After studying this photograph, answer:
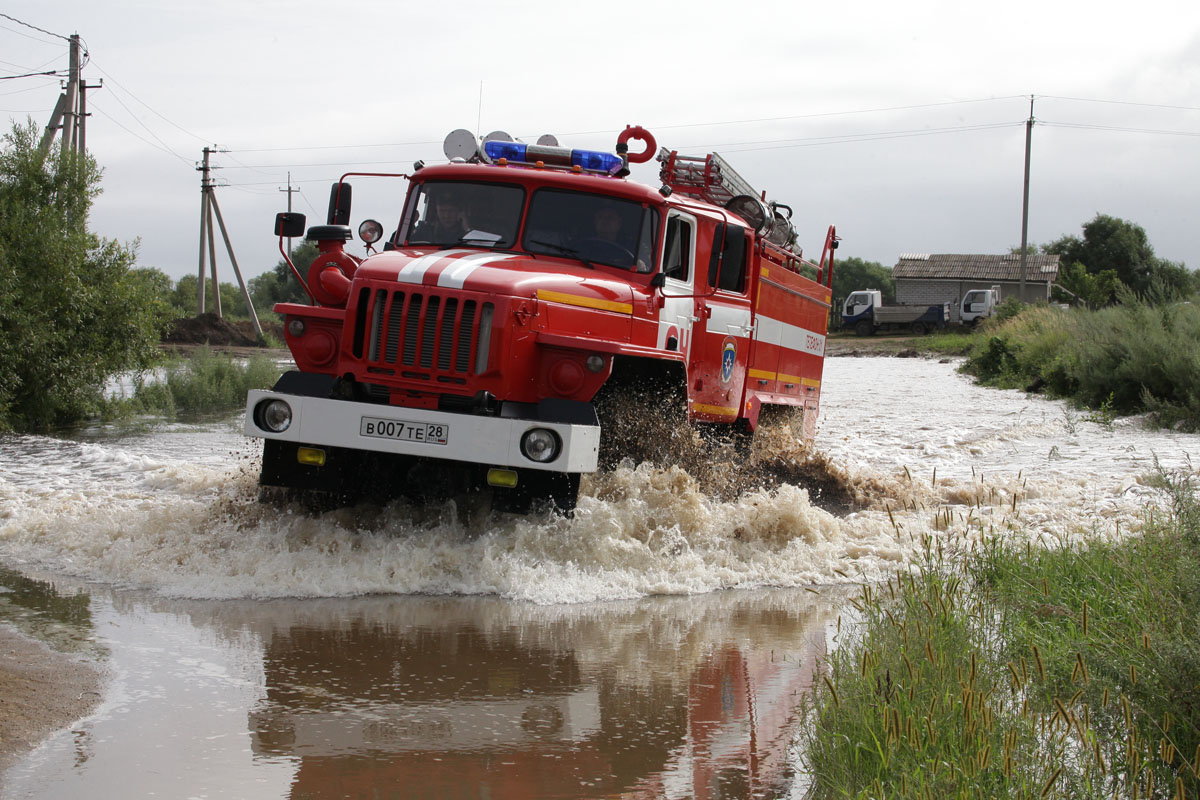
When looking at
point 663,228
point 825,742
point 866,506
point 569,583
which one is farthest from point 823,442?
point 825,742

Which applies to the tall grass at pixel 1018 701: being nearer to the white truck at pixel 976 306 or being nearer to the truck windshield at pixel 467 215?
the truck windshield at pixel 467 215

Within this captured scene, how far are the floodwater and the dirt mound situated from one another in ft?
108

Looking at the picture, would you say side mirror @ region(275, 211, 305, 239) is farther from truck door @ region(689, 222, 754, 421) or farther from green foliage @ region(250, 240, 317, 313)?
green foliage @ region(250, 240, 317, 313)

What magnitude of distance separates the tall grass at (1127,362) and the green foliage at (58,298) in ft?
55.1

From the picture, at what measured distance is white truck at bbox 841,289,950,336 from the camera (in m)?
54.6

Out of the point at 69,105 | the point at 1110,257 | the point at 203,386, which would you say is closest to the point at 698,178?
the point at 203,386

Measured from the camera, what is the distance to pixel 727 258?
9.69 m

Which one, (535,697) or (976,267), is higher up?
(976,267)

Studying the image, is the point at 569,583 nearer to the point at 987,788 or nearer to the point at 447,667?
the point at 447,667

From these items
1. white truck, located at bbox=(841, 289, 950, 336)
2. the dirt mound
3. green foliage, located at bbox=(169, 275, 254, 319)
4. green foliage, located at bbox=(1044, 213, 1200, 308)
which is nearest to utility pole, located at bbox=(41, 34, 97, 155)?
the dirt mound

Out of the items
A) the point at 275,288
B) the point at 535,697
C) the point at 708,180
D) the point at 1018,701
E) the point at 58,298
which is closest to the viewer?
the point at 1018,701

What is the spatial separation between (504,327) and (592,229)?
6.08 ft

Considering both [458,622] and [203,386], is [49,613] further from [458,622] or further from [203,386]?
[203,386]

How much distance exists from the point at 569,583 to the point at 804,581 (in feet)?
5.75
